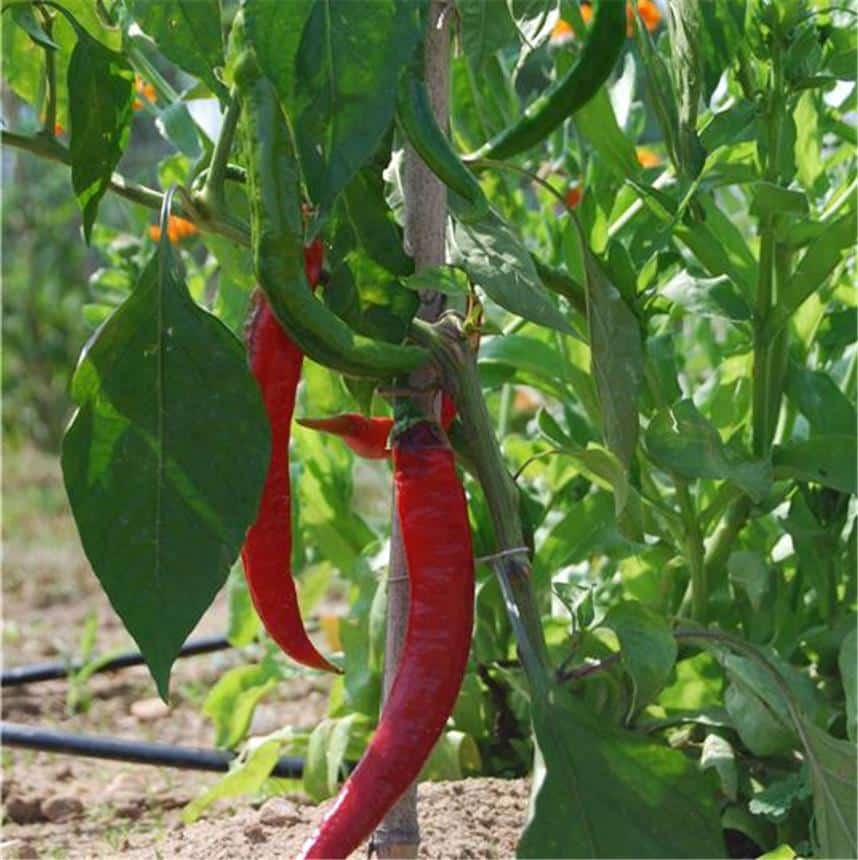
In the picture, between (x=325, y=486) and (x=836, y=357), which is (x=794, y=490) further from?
(x=325, y=486)

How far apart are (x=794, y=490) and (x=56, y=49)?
3.24 feet

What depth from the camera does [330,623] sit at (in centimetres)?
252

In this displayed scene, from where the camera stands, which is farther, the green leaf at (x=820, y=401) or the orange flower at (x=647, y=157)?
the orange flower at (x=647, y=157)

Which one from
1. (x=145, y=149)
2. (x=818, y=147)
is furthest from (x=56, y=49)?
(x=145, y=149)

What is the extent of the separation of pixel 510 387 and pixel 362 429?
1074 mm

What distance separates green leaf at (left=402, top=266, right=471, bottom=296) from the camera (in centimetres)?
122

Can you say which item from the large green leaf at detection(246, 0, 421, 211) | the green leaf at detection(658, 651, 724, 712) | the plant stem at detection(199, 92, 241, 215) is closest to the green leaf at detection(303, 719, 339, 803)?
the green leaf at detection(658, 651, 724, 712)

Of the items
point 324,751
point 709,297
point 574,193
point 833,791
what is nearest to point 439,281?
point 833,791

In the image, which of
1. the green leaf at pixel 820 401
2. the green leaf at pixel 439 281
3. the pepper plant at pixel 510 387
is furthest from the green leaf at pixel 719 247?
the green leaf at pixel 439 281

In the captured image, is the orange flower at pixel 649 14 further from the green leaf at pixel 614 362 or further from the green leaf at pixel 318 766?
the green leaf at pixel 614 362

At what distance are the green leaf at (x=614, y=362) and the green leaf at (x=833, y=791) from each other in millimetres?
272

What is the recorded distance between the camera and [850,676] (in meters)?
1.78

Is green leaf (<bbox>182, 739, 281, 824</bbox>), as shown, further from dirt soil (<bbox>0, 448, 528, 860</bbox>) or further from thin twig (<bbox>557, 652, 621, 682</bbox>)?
thin twig (<bbox>557, 652, 621, 682</bbox>)

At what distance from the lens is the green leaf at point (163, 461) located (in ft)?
3.72
